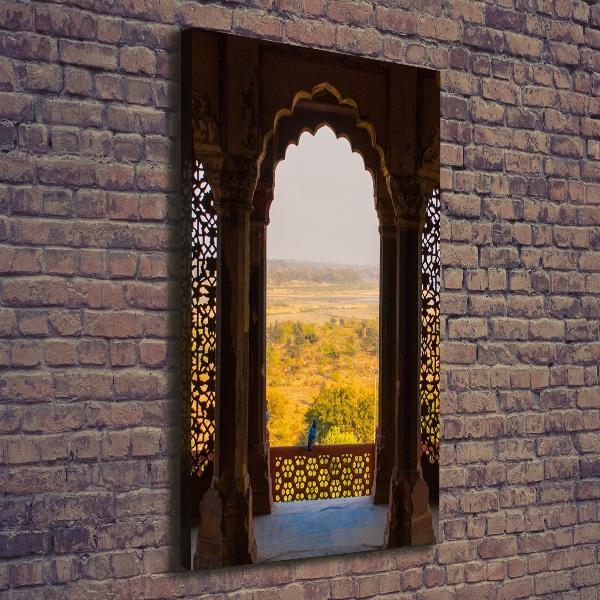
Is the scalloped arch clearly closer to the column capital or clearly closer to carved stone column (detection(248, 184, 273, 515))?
the column capital

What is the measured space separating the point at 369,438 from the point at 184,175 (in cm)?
113

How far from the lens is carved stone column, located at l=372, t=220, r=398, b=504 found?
301 centimetres

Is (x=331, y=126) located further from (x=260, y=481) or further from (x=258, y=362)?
(x=260, y=481)

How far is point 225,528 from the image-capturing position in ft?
8.95

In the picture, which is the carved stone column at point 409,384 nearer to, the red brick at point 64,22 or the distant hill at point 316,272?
the distant hill at point 316,272

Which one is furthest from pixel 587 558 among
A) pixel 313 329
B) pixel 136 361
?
pixel 136 361

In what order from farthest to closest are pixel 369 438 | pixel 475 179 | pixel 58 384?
pixel 475 179 < pixel 369 438 < pixel 58 384

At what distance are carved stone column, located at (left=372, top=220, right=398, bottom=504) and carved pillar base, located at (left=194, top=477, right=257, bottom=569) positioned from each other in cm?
50

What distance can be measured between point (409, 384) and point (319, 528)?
60 centimetres

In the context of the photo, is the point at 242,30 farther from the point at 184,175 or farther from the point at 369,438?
the point at 369,438

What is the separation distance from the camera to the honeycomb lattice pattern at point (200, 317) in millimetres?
2684

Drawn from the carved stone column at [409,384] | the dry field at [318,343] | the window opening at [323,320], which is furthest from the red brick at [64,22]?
the carved stone column at [409,384]

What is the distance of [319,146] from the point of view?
2.90 meters

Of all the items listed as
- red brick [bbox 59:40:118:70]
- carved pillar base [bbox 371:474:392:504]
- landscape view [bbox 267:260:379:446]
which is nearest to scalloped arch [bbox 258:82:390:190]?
landscape view [bbox 267:260:379:446]
